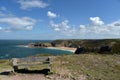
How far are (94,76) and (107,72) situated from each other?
4.70 feet

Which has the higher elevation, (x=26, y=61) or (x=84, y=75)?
(x=26, y=61)

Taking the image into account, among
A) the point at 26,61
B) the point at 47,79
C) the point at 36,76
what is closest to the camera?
the point at 47,79

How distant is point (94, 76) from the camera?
41.1 ft

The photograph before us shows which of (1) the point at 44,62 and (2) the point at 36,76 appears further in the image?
(1) the point at 44,62

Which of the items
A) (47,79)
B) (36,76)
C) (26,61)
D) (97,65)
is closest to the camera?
(47,79)

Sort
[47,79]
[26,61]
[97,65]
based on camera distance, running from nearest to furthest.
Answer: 1. [47,79]
2. [26,61]
3. [97,65]

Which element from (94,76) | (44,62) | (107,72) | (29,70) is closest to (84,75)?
(94,76)

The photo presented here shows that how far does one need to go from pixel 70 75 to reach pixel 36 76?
85.2 inches

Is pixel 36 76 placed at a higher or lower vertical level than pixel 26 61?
lower

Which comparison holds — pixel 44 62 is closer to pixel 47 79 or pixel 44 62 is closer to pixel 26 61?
pixel 26 61

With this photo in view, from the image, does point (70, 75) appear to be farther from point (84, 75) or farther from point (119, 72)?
point (119, 72)

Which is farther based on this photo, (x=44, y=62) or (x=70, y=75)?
(x=44, y=62)

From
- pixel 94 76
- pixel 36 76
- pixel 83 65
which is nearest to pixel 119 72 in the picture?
pixel 94 76

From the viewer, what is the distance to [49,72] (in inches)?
522
